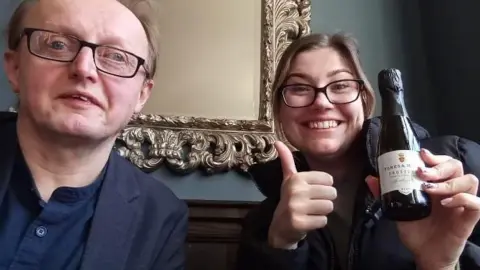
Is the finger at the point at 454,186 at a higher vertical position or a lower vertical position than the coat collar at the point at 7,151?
lower

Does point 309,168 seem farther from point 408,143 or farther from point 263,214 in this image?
point 408,143

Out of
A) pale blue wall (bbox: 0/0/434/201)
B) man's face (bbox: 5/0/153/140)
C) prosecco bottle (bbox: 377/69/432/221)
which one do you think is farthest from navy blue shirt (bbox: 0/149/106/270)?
pale blue wall (bbox: 0/0/434/201)

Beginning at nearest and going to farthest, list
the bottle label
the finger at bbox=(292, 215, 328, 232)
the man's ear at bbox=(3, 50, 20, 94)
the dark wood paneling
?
1. the bottle label
2. the finger at bbox=(292, 215, 328, 232)
3. the man's ear at bbox=(3, 50, 20, 94)
4. the dark wood paneling

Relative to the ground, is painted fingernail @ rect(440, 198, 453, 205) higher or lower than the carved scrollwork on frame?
lower

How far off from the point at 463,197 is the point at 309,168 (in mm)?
379

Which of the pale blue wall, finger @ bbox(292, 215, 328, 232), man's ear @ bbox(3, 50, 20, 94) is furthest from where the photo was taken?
the pale blue wall

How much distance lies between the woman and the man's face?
11.8 inches

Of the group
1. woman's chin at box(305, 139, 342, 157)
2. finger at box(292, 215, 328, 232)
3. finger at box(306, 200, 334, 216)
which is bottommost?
finger at box(292, 215, 328, 232)

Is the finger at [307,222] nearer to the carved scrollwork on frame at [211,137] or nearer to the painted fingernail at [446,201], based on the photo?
the painted fingernail at [446,201]

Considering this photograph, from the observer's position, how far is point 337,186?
3.80 feet

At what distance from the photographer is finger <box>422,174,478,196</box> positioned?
2.72 feet

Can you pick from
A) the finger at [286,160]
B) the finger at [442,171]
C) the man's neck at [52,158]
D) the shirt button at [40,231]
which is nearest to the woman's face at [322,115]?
the finger at [286,160]

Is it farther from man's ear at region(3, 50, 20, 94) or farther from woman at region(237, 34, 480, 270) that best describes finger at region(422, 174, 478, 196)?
man's ear at region(3, 50, 20, 94)

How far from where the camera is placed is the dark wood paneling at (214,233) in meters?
1.39
